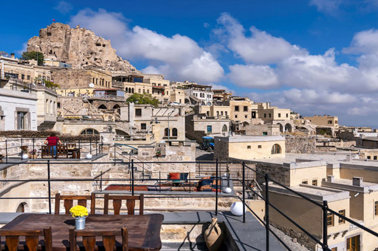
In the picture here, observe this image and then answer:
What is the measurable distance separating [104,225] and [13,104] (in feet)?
55.9

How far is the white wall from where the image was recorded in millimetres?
16344

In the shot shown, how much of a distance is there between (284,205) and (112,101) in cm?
3326

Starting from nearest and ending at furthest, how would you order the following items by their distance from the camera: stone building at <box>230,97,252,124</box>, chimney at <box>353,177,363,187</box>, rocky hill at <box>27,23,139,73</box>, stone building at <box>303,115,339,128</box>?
chimney at <box>353,177,363,187</box> < stone building at <box>230,97,252,124</box> < stone building at <box>303,115,339,128</box> < rocky hill at <box>27,23,139,73</box>

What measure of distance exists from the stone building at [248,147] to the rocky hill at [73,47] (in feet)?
242

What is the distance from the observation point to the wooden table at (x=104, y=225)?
10.3 feet

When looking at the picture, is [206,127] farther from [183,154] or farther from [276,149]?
[183,154]

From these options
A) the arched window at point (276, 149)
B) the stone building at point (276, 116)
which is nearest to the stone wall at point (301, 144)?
the arched window at point (276, 149)

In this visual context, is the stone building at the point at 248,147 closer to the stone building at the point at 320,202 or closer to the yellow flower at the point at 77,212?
the stone building at the point at 320,202

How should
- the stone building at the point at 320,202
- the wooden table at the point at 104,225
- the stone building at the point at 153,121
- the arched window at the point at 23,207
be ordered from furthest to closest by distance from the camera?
the stone building at the point at 153,121 < the stone building at the point at 320,202 < the arched window at the point at 23,207 < the wooden table at the point at 104,225

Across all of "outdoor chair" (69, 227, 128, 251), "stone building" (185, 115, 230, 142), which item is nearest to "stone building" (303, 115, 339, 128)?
"stone building" (185, 115, 230, 142)

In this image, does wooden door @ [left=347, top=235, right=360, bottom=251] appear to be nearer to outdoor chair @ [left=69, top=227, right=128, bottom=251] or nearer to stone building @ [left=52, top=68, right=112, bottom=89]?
outdoor chair @ [left=69, top=227, right=128, bottom=251]

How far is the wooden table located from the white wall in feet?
50.0

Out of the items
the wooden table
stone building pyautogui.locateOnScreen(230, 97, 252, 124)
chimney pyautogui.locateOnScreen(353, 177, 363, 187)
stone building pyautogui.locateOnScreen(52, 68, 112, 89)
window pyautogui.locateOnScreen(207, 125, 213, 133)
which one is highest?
stone building pyautogui.locateOnScreen(52, 68, 112, 89)

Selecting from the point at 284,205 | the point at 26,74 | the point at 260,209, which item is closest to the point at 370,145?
the point at 284,205
